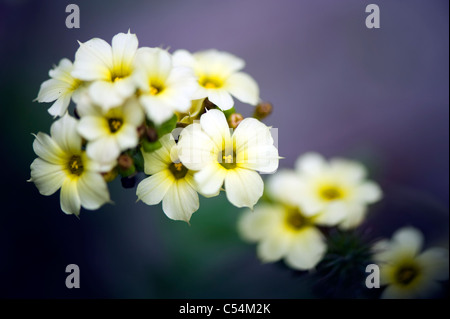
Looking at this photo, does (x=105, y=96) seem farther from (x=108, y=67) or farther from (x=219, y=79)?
(x=219, y=79)

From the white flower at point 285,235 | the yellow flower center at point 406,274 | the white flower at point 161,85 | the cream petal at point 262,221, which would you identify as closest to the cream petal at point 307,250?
the white flower at point 285,235

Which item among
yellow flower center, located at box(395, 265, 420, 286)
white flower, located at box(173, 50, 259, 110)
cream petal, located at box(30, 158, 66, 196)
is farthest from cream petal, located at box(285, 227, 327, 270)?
cream petal, located at box(30, 158, 66, 196)

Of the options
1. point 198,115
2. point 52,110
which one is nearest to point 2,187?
point 52,110

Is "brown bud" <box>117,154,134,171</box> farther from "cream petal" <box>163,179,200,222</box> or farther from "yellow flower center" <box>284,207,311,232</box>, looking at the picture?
"yellow flower center" <box>284,207,311,232</box>

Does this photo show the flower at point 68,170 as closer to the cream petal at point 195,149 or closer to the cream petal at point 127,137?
the cream petal at point 127,137

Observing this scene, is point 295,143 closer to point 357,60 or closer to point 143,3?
point 357,60
